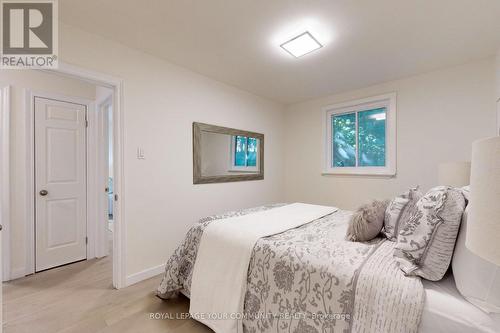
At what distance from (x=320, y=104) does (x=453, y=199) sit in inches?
115

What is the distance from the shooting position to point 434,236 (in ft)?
3.41

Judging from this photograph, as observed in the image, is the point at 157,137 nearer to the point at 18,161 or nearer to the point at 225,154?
the point at 225,154

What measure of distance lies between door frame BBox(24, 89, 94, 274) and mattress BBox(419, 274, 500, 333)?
349 cm

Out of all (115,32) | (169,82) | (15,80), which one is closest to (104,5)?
(115,32)

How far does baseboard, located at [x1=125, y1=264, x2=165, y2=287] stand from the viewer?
2.23 metres

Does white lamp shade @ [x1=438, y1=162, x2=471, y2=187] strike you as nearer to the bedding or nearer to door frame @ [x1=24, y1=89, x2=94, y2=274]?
the bedding

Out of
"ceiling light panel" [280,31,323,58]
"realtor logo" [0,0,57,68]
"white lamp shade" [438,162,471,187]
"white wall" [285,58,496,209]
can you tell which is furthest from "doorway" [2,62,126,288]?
"white lamp shade" [438,162,471,187]

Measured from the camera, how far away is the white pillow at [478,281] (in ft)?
2.68

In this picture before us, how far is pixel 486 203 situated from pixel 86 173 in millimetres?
3645

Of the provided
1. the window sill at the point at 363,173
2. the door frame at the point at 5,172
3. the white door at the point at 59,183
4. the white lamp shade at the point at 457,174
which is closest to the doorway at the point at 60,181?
the white door at the point at 59,183

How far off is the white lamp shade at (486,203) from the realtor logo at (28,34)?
2572mm

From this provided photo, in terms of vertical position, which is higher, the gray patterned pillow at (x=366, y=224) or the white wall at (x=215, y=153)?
the white wall at (x=215, y=153)

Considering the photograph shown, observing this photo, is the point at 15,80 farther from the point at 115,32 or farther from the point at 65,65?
the point at 115,32

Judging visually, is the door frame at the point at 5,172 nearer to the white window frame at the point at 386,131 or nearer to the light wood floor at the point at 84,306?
the light wood floor at the point at 84,306
